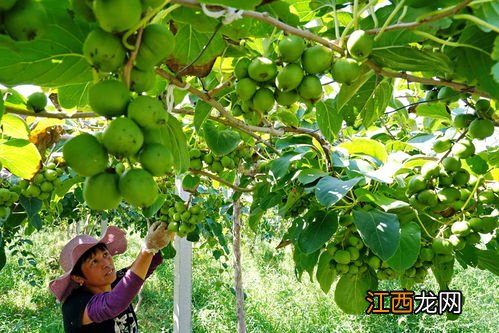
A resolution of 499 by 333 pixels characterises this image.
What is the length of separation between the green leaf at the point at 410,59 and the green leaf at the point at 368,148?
79cm

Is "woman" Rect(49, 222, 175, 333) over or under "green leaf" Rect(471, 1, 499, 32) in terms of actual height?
under

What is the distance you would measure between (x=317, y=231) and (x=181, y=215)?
1.27m

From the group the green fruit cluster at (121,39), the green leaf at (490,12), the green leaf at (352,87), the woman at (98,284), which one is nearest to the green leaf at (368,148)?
the green leaf at (352,87)

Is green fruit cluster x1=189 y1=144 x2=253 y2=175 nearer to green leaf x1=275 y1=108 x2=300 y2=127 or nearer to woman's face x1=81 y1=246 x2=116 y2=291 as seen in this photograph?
green leaf x1=275 y1=108 x2=300 y2=127

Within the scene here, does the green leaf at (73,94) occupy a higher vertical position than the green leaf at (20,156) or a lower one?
higher

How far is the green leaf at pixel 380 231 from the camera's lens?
1.31m

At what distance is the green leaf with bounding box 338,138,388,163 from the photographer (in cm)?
168

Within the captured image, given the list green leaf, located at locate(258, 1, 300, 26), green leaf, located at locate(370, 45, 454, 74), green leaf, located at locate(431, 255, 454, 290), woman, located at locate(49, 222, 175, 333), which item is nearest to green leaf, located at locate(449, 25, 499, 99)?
green leaf, located at locate(370, 45, 454, 74)

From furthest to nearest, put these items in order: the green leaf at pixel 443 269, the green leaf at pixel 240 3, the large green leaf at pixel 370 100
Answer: the green leaf at pixel 443 269
the large green leaf at pixel 370 100
the green leaf at pixel 240 3

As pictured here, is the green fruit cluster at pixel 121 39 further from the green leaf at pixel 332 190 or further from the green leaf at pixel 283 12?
the green leaf at pixel 332 190

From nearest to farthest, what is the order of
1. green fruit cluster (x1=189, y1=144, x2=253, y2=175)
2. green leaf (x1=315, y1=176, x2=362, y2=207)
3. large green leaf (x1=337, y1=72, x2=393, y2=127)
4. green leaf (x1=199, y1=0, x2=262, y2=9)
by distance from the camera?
1. green leaf (x1=199, y1=0, x2=262, y2=9)
2. large green leaf (x1=337, y1=72, x2=393, y2=127)
3. green leaf (x1=315, y1=176, x2=362, y2=207)
4. green fruit cluster (x1=189, y1=144, x2=253, y2=175)

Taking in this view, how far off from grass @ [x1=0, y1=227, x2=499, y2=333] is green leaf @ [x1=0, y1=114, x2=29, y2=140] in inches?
155

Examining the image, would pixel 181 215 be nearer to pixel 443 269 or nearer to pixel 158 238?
pixel 158 238

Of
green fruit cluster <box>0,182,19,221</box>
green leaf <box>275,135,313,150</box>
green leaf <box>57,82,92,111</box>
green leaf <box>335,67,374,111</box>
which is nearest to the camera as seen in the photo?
green leaf <box>335,67,374,111</box>
